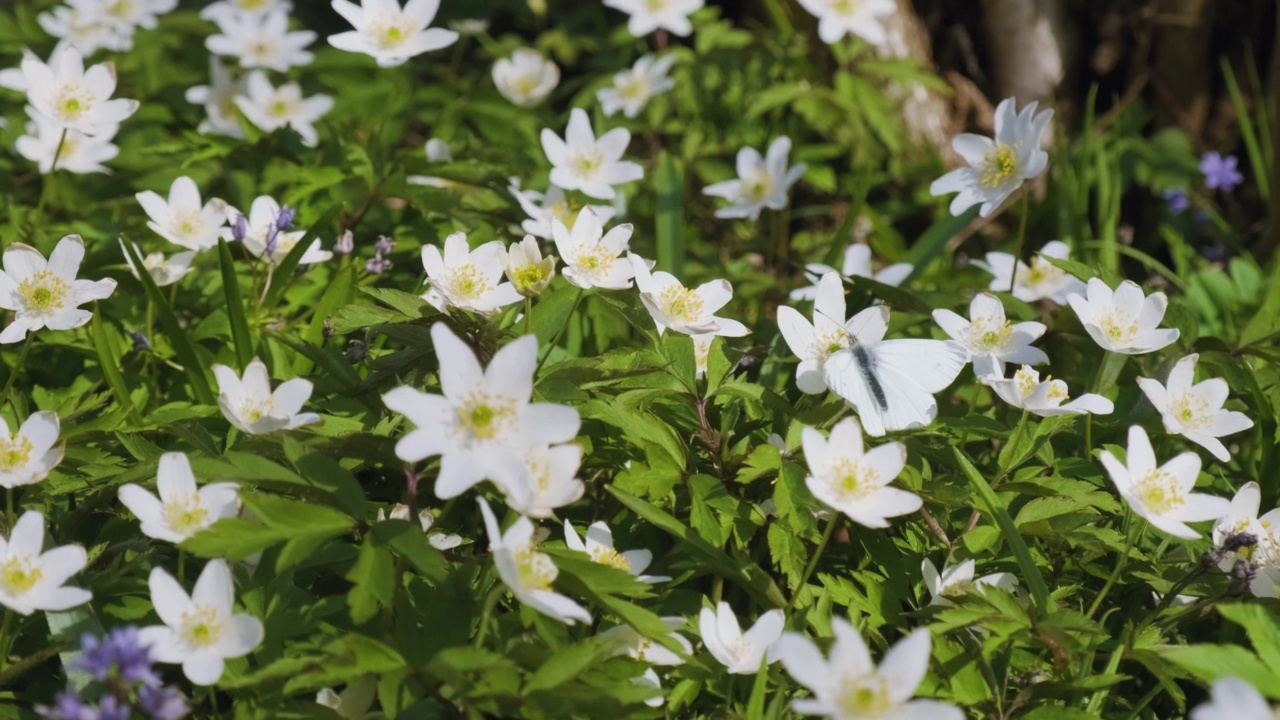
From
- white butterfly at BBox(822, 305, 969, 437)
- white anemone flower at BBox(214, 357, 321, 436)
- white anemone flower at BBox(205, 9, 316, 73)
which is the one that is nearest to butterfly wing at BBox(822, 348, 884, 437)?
white butterfly at BBox(822, 305, 969, 437)

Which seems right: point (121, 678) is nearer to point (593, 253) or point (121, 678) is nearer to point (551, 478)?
point (551, 478)

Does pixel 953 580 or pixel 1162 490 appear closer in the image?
pixel 1162 490

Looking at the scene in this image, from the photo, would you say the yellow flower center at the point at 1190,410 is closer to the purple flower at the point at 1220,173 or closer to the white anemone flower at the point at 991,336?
the white anemone flower at the point at 991,336

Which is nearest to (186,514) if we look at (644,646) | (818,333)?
(644,646)

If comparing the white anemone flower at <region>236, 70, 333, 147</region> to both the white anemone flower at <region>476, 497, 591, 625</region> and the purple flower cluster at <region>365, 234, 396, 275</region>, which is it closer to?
the purple flower cluster at <region>365, 234, 396, 275</region>

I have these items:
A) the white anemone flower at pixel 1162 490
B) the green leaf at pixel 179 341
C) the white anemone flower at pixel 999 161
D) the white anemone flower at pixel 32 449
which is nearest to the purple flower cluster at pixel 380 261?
the green leaf at pixel 179 341

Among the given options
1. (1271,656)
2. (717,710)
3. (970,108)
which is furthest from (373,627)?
(970,108)

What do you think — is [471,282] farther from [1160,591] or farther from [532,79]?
[532,79]
